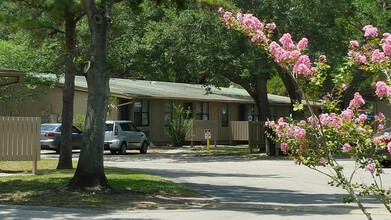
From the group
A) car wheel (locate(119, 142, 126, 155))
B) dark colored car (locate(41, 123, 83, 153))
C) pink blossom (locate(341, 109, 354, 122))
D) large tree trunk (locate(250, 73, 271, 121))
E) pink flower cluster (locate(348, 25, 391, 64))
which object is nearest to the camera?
pink flower cluster (locate(348, 25, 391, 64))

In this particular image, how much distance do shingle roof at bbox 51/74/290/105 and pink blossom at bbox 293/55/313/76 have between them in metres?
27.1

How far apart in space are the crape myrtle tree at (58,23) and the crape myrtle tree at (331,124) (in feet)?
34.9

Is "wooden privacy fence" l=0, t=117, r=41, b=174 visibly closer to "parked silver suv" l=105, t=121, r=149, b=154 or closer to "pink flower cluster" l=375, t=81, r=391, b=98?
"pink flower cluster" l=375, t=81, r=391, b=98

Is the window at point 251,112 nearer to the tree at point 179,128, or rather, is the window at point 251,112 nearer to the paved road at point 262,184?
the tree at point 179,128

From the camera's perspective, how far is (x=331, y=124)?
820cm

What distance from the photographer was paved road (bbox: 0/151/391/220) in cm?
1203

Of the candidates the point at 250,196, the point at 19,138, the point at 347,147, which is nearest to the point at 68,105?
the point at 19,138

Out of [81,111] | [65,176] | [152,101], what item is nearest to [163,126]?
[152,101]

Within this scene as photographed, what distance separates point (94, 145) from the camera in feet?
48.1

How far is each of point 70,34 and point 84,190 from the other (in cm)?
737

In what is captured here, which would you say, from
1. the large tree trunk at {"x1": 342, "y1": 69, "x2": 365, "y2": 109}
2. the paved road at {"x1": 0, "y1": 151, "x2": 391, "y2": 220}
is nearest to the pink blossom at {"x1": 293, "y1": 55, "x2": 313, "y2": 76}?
the paved road at {"x1": 0, "y1": 151, "x2": 391, "y2": 220}

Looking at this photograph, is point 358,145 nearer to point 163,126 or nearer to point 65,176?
point 65,176

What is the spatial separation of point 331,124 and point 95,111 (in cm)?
746

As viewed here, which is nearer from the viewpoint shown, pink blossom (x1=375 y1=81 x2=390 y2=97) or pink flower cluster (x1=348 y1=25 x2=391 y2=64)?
pink blossom (x1=375 y1=81 x2=390 y2=97)
